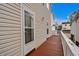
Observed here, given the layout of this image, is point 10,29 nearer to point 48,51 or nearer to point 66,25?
point 66,25

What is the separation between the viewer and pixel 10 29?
8.41ft

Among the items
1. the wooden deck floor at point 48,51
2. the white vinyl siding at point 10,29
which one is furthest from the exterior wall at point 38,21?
the white vinyl siding at point 10,29

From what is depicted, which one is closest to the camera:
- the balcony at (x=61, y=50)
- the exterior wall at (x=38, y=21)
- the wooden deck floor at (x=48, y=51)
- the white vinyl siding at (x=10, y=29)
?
the balcony at (x=61, y=50)

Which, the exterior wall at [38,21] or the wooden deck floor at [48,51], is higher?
the exterior wall at [38,21]

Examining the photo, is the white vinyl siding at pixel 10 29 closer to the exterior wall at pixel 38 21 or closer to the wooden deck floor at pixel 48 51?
the wooden deck floor at pixel 48 51

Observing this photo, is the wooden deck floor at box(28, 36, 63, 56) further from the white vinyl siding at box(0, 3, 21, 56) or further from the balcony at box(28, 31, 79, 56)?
the white vinyl siding at box(0, 3, 21, 56)

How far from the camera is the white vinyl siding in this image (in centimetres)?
230

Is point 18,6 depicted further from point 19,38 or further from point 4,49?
point 4,49

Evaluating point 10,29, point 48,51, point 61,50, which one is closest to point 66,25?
point 48,51

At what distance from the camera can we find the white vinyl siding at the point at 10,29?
230 centimetres

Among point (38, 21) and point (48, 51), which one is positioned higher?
point (38, 21)

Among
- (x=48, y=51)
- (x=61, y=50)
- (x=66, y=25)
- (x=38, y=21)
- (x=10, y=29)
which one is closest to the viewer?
(x=10, y=29)

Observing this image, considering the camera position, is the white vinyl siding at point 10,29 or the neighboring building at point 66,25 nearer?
the white vinyl siding at point 10,29

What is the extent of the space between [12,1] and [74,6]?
1514 mm
